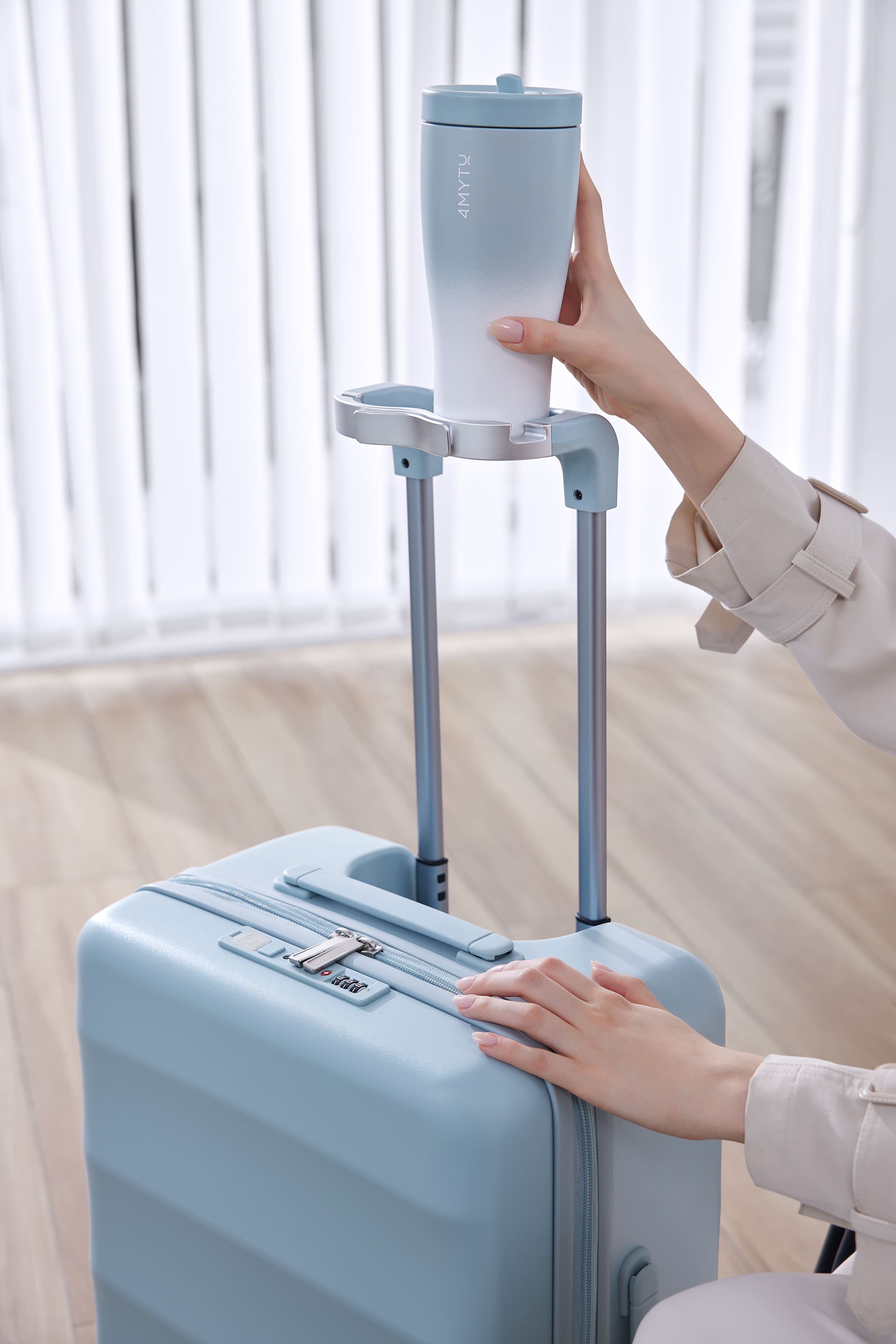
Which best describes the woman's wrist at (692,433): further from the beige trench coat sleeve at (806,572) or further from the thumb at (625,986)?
the thumb at (625,986)

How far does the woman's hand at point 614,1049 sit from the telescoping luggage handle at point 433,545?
13 cm

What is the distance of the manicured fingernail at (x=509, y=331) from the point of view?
85cm

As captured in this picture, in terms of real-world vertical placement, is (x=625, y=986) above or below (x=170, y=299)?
below

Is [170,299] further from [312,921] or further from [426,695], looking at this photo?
[312,921]

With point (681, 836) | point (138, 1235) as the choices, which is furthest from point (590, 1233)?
point (681, 836)

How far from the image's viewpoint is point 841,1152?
740 millimetres

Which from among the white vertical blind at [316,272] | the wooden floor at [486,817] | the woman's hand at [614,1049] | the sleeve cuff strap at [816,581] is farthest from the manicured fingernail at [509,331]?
the white vertical blind at [316,272]

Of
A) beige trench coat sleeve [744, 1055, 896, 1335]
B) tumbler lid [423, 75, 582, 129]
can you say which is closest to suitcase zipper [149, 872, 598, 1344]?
beige trench coat sleeve [744, 1055, 896, 1335]

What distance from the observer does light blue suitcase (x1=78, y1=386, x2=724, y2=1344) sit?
2.64 ft

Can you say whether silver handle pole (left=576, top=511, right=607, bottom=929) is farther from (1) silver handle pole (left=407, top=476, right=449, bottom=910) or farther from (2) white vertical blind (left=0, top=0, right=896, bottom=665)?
(2) white vertical blind (left=0, top=0, right=896, bottom=665)

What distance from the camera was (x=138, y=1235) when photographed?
1006 mm

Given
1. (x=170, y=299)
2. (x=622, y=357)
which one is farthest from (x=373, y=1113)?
(x=170, y=299)

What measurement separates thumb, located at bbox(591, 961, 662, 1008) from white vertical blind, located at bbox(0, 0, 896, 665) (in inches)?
84.0

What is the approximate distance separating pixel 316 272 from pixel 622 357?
2.08 metres
